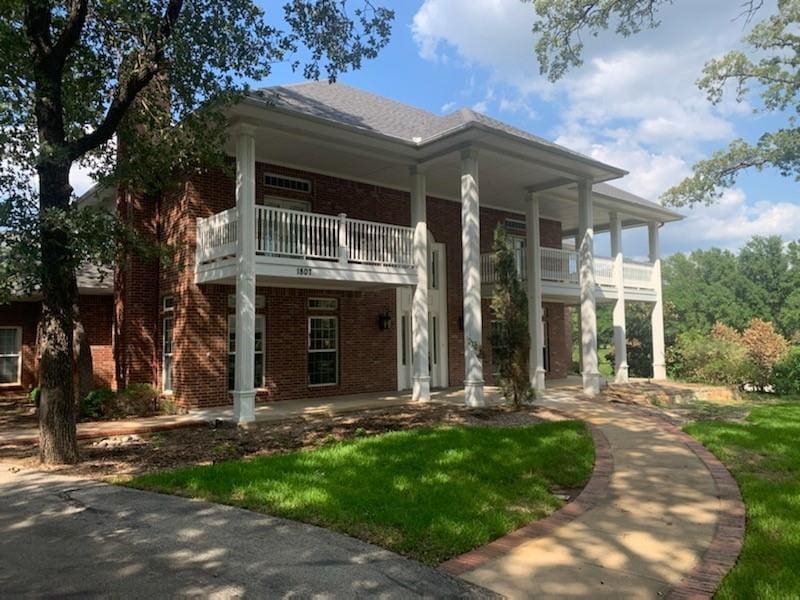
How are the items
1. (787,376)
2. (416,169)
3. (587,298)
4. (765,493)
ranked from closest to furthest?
(765,493)
(416,169)
(587,298)
(787,376)

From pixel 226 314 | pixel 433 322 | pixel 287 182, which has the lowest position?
pixel 433 322

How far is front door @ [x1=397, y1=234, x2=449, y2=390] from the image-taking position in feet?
53.1

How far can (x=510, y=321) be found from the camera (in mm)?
11289

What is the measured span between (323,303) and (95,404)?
5.48 m

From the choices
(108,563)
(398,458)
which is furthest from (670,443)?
(108,563)

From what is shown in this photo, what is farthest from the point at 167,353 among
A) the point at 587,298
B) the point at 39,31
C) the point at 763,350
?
the point at 763,350

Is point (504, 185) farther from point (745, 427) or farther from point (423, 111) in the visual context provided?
point (745, 427)

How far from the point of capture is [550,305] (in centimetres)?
2052

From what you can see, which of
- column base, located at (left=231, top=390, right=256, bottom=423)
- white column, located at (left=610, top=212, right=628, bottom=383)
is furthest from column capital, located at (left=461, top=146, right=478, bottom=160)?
white column, located at (left=610, top=212, right=628, bottom=383)

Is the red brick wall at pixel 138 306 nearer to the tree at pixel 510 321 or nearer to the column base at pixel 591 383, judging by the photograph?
the tree at pixel 510 321

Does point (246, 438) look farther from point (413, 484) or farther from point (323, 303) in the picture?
point (323, 303)

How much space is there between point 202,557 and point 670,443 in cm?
675

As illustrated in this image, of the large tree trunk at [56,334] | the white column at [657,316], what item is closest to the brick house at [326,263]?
the white column at [657,316]

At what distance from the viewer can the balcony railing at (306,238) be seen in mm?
11320
